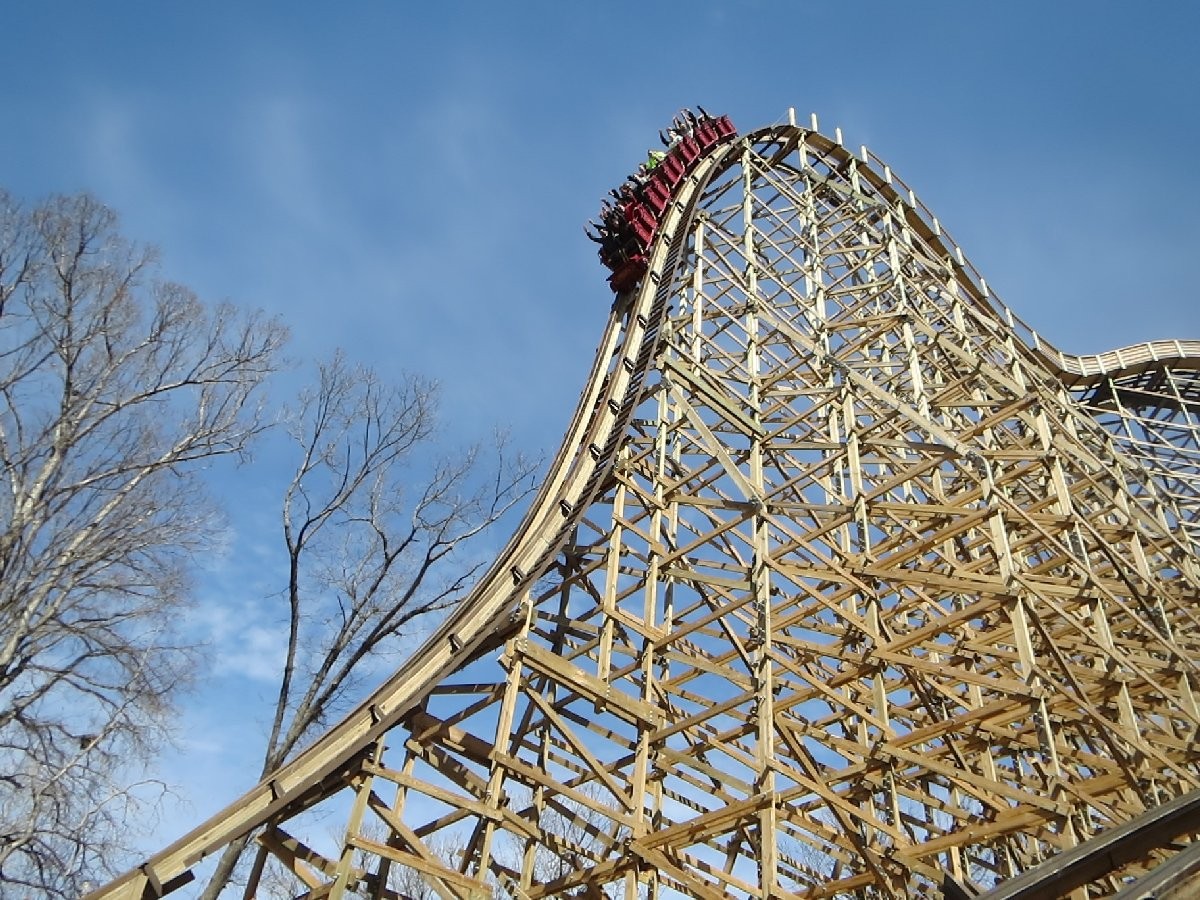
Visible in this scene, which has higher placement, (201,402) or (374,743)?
(201,402)

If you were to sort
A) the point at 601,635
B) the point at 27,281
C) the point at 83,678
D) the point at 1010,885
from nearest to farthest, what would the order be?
1. the point at 1010,885
2. the point at 601,635
3. the point at 83,678
4. the point at 27,281

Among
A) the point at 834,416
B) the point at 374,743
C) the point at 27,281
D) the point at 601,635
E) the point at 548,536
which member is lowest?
the point at 374,743

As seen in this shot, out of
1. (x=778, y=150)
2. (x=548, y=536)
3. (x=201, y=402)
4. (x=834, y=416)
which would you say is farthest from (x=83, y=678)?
(x=778, y=150)

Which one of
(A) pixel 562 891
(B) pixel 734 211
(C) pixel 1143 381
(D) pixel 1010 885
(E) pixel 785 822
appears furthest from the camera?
(C) pixel 1143 381

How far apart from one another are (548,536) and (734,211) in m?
5.91

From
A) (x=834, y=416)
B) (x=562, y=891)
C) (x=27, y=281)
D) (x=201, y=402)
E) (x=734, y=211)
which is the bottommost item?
(x=562, y=891)

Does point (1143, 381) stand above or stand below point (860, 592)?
above

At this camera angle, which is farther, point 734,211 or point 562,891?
point 734,211

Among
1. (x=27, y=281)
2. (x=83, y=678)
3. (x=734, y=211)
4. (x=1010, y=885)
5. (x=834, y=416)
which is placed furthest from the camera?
(x=734, y=211)

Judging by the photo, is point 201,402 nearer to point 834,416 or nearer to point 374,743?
point 374,743

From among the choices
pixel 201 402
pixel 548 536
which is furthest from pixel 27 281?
pixel 548 536

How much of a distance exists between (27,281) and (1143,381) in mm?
18598

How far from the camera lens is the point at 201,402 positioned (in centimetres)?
991

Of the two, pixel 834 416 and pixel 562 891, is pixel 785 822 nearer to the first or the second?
pixel 562 891
